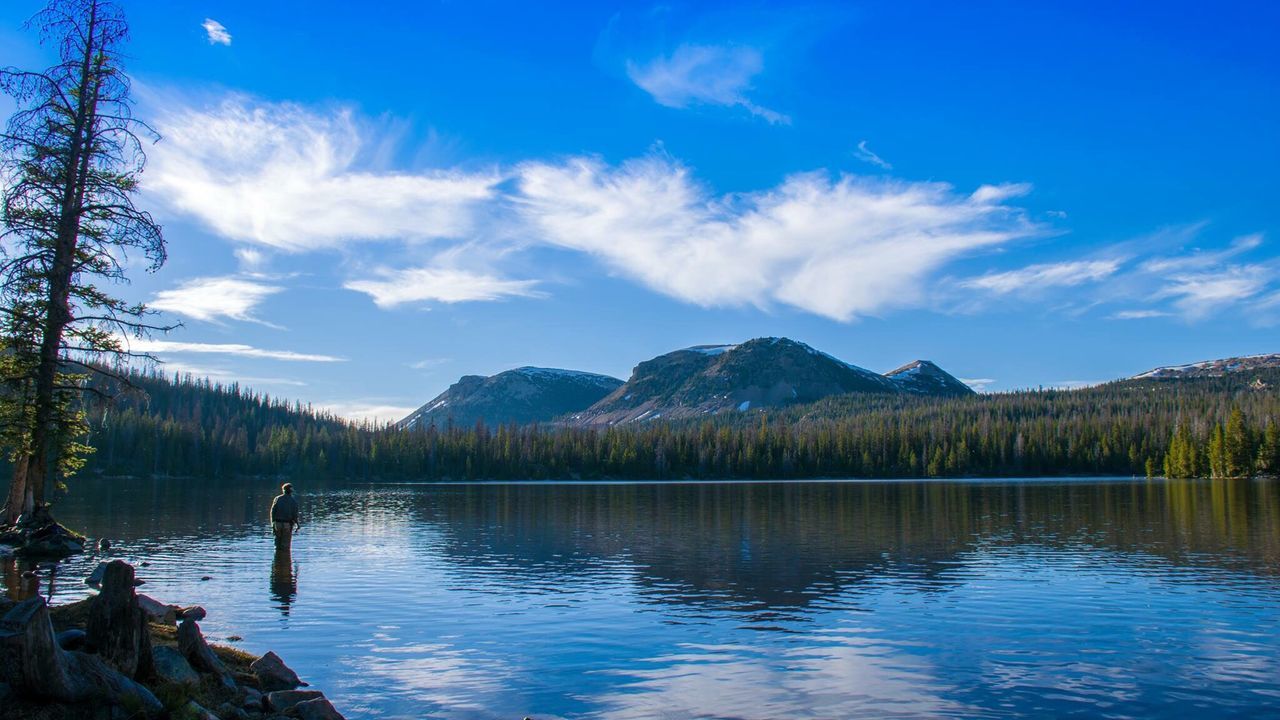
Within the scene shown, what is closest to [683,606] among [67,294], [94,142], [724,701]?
[724,701]

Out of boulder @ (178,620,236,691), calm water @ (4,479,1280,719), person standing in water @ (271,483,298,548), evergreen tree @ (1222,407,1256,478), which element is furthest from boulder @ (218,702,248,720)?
evergreen tree @ (1222,407,1256,478)

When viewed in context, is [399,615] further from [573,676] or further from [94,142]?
[94,142]

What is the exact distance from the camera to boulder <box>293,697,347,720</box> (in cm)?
1630

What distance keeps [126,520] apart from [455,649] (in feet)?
196

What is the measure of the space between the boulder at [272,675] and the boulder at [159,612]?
5815mm

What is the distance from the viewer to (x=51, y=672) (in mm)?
13359

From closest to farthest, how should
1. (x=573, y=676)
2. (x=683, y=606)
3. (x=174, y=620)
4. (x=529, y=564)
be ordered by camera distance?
1. (x=573, y=676)
2. (x=174, y=620)
3. (x=683, y=606)
4. (x=529, y=564)

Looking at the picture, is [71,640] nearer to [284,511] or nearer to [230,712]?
[230,712]

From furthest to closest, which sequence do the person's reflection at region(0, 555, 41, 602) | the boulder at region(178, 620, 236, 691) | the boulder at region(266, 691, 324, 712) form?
the person's reflection at region(0, 555, 41, 602)
the boulder at region(178, 620, 236, 691)
the boulder at region(266, 691, 324, 712)

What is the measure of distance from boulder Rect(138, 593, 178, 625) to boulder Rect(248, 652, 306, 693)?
5815 mm

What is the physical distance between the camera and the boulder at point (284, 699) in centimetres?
1655

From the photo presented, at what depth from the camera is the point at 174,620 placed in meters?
23.9

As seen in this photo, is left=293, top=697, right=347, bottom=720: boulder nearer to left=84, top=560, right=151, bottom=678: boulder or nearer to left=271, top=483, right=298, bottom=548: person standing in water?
left=84, top=560, right=151, bottom=678: boulder

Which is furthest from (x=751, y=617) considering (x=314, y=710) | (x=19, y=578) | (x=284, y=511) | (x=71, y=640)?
(x=19, y=578)
